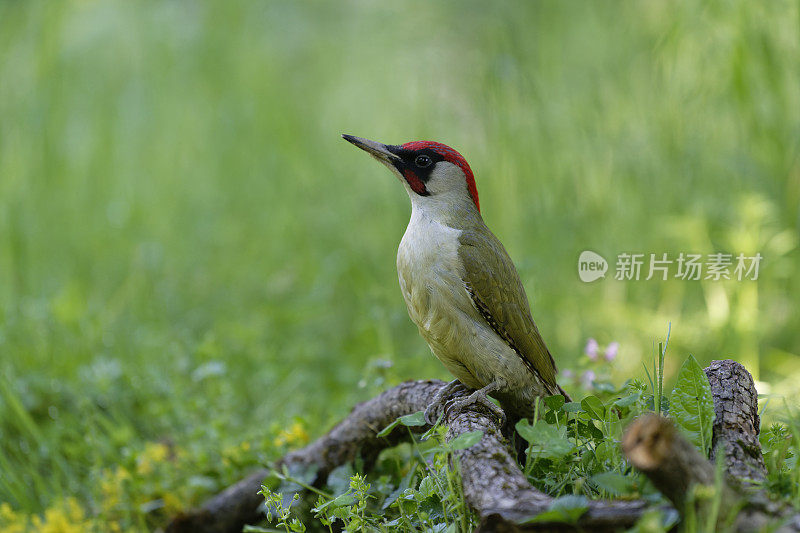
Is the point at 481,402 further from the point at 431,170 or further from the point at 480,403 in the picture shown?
the point at 431,170

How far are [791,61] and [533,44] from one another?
5.72 ft

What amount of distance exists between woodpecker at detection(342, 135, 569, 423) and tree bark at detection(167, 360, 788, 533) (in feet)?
0.50

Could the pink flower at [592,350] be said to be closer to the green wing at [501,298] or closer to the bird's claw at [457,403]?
the green wing at [501,298]

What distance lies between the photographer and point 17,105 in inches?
207

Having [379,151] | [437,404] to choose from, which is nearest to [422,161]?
[379,151]

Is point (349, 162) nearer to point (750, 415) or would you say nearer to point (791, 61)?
point (791, 61)

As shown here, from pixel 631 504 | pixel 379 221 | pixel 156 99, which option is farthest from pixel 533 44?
pixel 631 504

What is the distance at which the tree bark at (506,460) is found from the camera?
1.45m

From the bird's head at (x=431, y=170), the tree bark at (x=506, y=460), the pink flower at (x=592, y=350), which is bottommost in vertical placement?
the tree bark at (x=506, y=460)

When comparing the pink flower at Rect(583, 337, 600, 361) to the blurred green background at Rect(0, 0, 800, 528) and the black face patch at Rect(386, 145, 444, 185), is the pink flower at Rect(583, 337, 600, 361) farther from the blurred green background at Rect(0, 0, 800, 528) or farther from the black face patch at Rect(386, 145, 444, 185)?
the black face patch at Rect(386, 145, 444, 185)

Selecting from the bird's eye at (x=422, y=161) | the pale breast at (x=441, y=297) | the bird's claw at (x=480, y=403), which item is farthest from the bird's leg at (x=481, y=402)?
Answer: the bird's eye at (x=422, y=161)

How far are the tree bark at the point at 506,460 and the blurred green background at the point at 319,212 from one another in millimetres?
188

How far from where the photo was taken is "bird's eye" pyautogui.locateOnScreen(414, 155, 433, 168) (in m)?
2.70

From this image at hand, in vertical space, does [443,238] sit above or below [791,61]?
below
